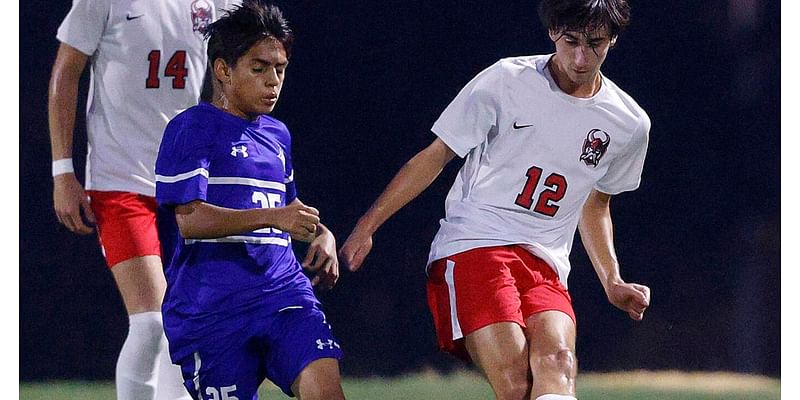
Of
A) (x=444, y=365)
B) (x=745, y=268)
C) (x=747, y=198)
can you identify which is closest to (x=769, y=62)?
(x=747, y=198)

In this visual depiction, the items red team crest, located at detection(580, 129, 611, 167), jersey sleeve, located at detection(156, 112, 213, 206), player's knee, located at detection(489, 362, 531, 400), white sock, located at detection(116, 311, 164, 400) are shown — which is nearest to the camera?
jersey sleeve, located at detection(156, 112, 213, 206)

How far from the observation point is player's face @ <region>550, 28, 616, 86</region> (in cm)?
251

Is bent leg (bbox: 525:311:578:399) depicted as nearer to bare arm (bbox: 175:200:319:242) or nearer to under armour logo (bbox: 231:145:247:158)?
bare arm (bbox: 175:200:319:242)

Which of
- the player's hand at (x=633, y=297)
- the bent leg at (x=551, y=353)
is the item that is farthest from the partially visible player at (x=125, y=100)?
the player's hand at (x=633, y=297)

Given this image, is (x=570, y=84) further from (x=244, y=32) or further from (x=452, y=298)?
(x=244, y=32)

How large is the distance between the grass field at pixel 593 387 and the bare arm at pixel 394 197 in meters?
1.40

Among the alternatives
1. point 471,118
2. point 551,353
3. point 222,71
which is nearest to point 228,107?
point 222,71

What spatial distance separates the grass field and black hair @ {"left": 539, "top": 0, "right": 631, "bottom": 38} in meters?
1.62

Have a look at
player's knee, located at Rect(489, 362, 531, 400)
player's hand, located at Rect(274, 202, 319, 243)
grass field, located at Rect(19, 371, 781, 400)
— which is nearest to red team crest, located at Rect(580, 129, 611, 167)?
player's knee, located at Rect(489, 362, 531, 400)

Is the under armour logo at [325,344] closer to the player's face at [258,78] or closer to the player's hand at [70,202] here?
the player's face at [258,78]

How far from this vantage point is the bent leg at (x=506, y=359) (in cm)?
241

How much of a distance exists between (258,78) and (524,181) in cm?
63

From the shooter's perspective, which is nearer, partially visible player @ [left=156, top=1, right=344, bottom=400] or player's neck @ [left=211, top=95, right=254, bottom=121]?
partially visible player @ [left=156, top=1, right=344, bottom=400]

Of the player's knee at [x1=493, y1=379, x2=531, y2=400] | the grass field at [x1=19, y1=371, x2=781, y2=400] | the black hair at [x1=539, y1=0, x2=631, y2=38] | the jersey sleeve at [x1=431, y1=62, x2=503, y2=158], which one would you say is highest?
the black hair at [x1=539, y1=0, x2=631, y2=38]
